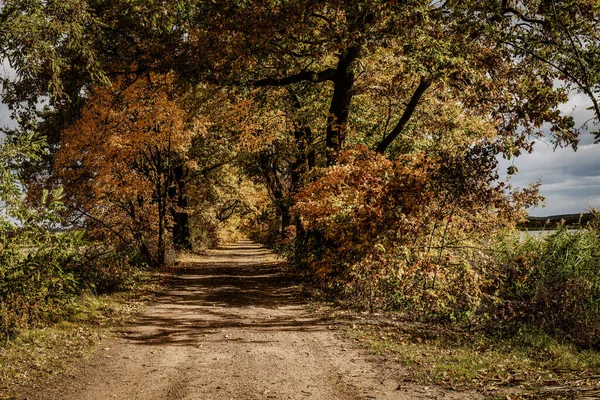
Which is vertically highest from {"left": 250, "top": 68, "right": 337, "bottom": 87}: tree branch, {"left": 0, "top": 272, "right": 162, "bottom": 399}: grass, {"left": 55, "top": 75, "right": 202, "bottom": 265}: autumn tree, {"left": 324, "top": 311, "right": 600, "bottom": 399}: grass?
{"left": 250, "top": 68, "right": 337, "bottom": 87}: tree branch

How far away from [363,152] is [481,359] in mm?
7462

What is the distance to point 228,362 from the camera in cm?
767

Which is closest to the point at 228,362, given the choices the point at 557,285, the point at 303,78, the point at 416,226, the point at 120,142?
the point at 416,226

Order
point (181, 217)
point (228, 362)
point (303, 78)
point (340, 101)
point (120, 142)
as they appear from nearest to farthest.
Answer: point (228, 362)
point (120, 142)
point (340, 101)
point (303, 78)
point (181, 217)

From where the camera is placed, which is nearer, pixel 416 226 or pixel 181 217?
pixel 416 226

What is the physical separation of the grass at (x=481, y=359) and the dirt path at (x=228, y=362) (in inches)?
19.4

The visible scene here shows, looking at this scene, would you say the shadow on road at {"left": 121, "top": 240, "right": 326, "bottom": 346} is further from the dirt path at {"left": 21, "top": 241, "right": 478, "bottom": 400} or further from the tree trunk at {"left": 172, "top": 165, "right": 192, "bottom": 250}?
the tree trunk at {"left": 172, "top": 165, "right": 192, "bottom": 250}

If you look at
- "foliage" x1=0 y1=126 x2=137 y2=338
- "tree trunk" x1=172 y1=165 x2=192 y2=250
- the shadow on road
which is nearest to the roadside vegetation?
"foliage" x1=0 y1=126 x2=137 y2=338

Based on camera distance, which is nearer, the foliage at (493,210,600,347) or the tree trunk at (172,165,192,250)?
the foliage at (493,210,600,347)

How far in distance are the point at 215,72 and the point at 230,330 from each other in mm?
8314

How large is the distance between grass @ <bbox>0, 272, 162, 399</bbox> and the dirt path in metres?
0.34

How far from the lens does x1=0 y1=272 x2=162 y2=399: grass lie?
22.5 feet

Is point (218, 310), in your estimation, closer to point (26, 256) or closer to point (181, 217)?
point (26, 256)

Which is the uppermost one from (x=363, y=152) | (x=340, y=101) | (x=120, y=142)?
(x=340, y=101)
